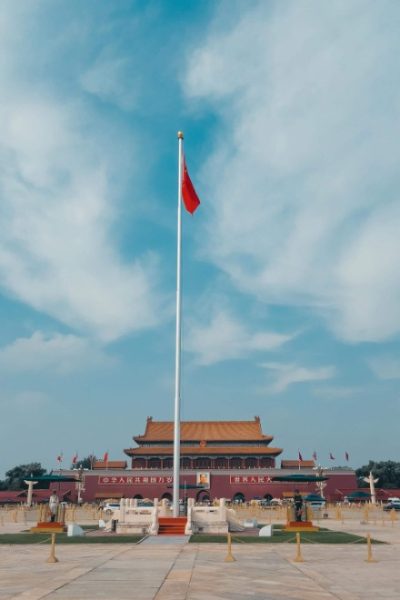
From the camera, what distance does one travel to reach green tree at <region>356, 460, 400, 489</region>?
87125mm

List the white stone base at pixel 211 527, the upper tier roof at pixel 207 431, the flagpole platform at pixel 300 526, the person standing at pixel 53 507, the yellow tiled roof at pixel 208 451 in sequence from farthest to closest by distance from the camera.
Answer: the upper tier roof at pixel 207 431 < the yellow tiled roof at pixel 208 451 < the person standing at pixel 53 507 < the flagpole platform at pixel 300 526 < the white stone base at pixel 211 527

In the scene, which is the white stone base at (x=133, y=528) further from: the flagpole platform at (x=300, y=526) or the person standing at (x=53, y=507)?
the flagpole platform at (x=300, y=526)

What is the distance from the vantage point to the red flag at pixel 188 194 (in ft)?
79.4

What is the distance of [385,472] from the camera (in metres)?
91.2

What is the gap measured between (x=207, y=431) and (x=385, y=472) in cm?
4061

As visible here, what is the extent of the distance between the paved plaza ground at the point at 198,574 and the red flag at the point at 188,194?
14439 mm

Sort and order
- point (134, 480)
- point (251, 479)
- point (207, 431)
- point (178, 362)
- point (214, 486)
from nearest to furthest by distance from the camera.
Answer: point (178, 362) < point (251, 479) < point (214, 486) < point (134, 480) < point (207, 431)

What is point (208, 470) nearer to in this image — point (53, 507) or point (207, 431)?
point (207, 431)

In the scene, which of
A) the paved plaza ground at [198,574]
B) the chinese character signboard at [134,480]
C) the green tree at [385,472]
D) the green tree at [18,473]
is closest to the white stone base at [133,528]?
the paved plaza ground at [198,574]

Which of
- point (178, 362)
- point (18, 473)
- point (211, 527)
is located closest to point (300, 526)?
point (211, 527)

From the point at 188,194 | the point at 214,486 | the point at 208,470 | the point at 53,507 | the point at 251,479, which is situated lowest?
the point at 53,507

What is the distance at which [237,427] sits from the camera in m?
69.4

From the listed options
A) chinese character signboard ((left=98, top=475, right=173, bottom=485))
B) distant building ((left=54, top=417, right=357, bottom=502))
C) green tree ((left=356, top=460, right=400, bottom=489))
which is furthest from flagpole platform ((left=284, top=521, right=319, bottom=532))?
green tree ((left=356, top=460, right=400, bottom=489))

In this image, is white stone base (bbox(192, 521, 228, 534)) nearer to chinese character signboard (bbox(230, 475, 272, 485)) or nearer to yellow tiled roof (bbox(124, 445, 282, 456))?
chinese character signboard (bbox(230, 475, 272, 485))
